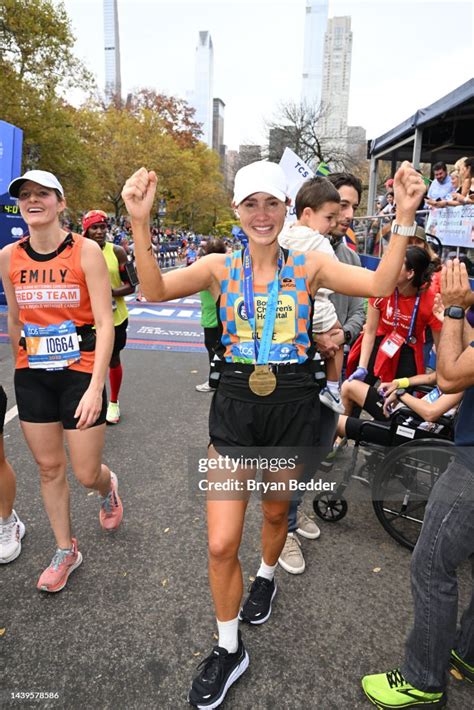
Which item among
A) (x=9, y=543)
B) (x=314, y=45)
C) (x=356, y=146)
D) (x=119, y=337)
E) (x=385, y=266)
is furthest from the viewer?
(x=314, y=45)

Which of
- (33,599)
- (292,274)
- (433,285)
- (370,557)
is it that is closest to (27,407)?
(33,599)

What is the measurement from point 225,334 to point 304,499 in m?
2.01

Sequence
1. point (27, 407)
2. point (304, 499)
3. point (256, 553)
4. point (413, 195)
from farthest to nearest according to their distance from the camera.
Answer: point (304, 499) → point (256, 553) → point (27, 407) → point (413, 195)

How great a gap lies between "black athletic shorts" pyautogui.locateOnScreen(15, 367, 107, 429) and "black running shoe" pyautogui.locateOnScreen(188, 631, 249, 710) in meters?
1.28

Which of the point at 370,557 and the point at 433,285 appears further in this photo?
the point at 433,285

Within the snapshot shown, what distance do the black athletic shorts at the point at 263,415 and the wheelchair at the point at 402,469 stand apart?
123 centimetres

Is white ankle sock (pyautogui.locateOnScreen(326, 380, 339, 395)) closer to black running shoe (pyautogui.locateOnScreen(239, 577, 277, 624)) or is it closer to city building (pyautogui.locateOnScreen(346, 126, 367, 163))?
black running shoe (pyautogui.locateOnScreen(239, 577, 277, 624))

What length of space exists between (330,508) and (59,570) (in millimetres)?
1766

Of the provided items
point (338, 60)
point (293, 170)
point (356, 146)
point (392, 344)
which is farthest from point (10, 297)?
point (338, 60)

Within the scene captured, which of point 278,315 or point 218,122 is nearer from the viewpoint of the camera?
point 278,315

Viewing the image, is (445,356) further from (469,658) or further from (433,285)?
(433,285)

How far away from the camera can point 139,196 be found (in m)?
1.80

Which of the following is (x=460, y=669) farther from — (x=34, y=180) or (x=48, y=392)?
(x=34, y=180)

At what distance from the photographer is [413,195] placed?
1.77m
